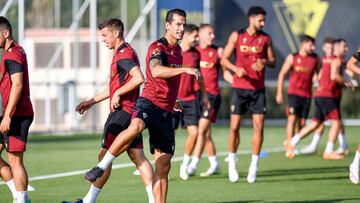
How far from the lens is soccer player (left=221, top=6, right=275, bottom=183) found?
54.7 ft

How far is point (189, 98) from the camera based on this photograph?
1788 cm

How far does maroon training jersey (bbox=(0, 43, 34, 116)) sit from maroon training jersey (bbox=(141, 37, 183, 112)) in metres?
1.44

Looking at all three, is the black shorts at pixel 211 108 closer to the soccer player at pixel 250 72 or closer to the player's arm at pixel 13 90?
the soccer player at pixel 250 72

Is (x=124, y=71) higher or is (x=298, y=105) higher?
(x=124, y=71)

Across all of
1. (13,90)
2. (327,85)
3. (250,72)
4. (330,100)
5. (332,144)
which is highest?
(13,90)

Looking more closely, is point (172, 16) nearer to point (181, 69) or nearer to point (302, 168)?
point (181, 69)

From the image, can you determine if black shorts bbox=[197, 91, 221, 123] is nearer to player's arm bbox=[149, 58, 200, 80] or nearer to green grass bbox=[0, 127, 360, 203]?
green grass bbox=[0, 127, 360, 203]

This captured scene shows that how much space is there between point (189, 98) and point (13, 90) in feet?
20.3

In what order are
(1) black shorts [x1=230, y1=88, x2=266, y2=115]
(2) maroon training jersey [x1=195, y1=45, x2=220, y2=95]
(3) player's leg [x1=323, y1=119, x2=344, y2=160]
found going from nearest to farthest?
(1) black shorts [x1=230, y1=88, x2=266, y2=115]
(2) maroon training jersey [x1=195, y1=45, x2=220, y2=95]
(3) player's leg [x1=323, y1=119, x2=344, y2=160]

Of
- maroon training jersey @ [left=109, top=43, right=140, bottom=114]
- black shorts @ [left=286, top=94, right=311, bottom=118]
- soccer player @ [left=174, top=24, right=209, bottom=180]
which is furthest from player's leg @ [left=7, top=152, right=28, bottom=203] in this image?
black shorts @ [left=286, top=94, right=311, bottom=118]

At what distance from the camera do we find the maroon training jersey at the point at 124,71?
11949 millimetres

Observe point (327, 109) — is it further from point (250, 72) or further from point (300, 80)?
point (250, 72)

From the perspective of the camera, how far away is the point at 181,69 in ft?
37.1

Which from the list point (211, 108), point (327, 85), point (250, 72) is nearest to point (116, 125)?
point (250, 72)
